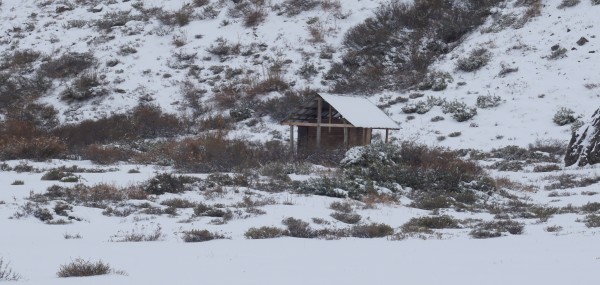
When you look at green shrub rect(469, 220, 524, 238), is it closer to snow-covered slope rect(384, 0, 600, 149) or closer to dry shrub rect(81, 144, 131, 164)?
dry shrub rect(81, 144, 131, 164)

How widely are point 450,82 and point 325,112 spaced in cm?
946

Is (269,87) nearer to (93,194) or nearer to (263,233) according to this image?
(93,194)

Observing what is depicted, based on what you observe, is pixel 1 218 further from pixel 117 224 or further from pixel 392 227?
pixel 392 227

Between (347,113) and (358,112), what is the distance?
2.71 feet

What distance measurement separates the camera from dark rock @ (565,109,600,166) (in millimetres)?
17141

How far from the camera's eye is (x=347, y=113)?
19891mm

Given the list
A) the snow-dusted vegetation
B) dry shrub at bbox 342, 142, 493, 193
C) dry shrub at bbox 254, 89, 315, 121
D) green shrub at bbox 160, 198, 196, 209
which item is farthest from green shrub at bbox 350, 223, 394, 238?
dry shrub at bbox 254, 89, 315, 121

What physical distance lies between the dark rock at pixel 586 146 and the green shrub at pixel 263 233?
490 inches

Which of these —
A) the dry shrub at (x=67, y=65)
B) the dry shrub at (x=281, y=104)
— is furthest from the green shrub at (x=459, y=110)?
the dry shrub at (x=67, y=65)

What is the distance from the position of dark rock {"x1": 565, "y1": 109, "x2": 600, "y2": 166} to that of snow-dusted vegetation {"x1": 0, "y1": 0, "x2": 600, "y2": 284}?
10 centimetres

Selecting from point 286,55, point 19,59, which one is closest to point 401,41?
point 286,55

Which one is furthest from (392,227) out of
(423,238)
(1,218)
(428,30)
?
(428,30)

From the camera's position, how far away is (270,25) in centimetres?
3447

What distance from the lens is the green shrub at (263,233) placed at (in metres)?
8.37
